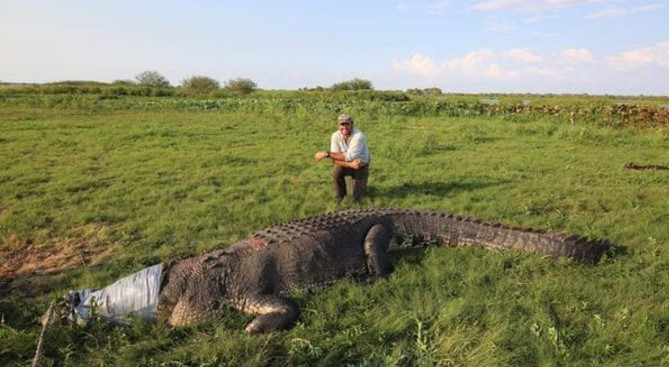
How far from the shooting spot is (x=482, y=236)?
5.52 metres

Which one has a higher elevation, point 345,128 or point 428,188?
point 345,128

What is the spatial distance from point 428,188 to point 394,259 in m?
3.46

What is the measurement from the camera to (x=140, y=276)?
4270 millimetres

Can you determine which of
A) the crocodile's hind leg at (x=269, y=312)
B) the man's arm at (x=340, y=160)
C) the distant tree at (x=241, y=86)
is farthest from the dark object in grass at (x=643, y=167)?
the distant tree at (x=241, y=86)

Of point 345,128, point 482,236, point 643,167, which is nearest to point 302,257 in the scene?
point 482,236

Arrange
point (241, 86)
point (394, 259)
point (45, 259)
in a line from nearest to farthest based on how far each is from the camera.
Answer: point (394, 259) → point (45, 259) → point (241, 86)

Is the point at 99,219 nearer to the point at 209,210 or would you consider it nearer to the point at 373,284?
the point at 209,210

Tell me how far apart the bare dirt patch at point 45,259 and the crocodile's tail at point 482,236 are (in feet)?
11.1

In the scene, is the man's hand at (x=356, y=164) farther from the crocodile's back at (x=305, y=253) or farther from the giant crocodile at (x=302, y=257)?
the crocodile's back at (x=305, y=253)

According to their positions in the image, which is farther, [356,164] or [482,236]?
[356,164]

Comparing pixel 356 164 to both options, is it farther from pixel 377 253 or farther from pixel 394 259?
pixel 377 253

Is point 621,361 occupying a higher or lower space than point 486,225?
lower

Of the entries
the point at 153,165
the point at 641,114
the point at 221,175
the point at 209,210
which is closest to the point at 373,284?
the point at 209,210

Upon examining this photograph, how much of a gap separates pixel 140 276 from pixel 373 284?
2.02 m
